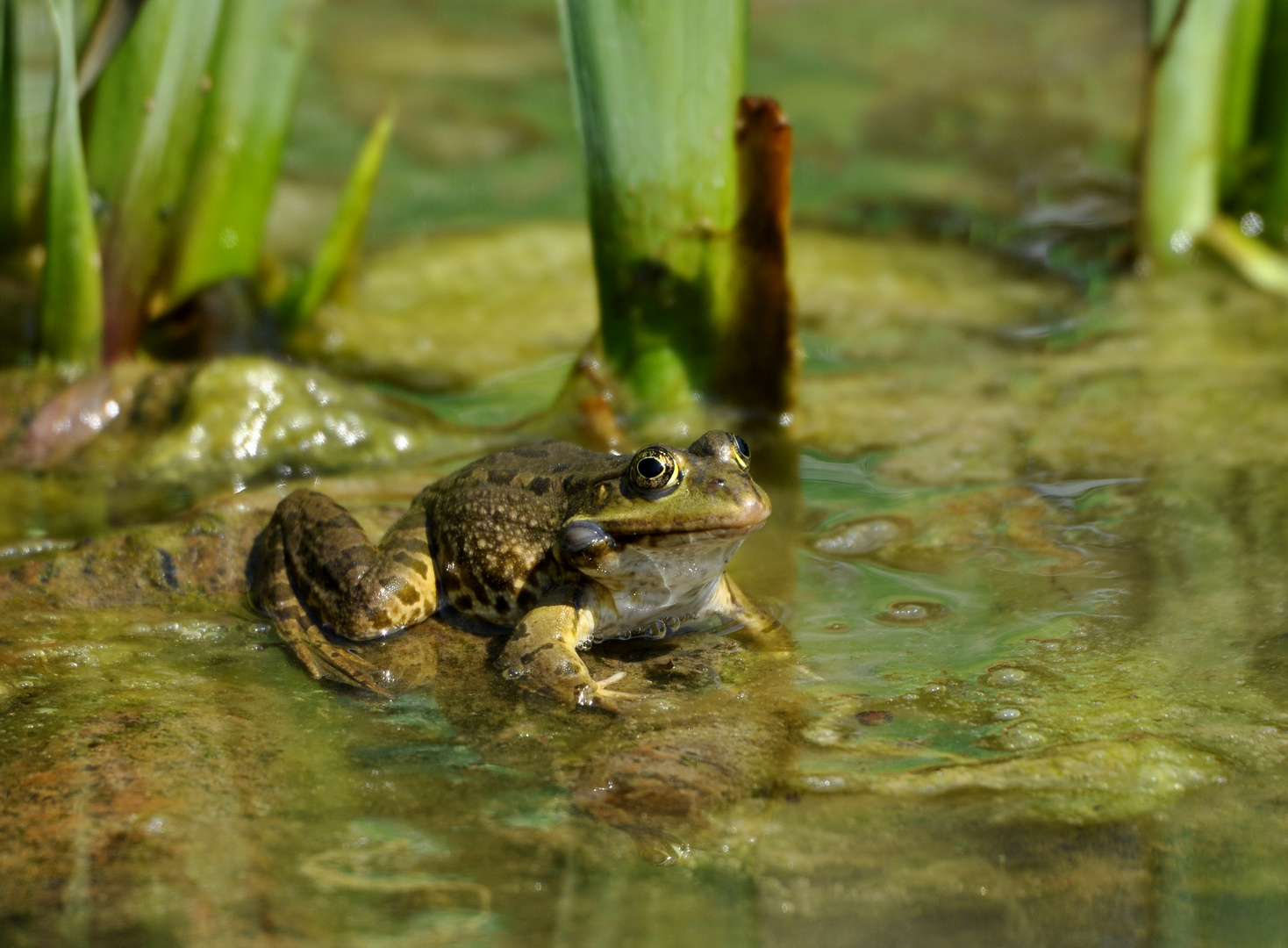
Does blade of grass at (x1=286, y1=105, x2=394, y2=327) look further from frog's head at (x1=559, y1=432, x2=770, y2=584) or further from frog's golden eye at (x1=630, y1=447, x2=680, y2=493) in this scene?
frog's golden eye at (x1=630, y1=447, x2=680, y2=493)


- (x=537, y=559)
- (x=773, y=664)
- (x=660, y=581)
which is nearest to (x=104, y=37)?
(x=537, y=559)

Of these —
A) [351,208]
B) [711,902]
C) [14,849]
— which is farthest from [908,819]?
[351,208]

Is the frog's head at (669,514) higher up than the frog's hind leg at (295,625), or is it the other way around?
the frog's head at (669,514)

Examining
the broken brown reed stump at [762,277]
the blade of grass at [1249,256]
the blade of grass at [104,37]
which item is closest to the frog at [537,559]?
the broken brown reed stump at [762,277]

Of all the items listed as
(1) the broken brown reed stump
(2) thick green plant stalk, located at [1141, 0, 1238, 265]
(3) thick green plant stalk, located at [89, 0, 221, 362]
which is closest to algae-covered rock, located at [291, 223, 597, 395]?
(3) thick green plant stalk, located at [89, 0, 221, 362]

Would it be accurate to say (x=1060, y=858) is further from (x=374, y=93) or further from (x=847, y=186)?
(x=374, y=93)

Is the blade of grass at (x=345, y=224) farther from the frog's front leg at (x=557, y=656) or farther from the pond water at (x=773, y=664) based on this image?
the frog's front leg at (x=557, y=656)
